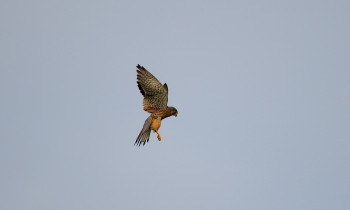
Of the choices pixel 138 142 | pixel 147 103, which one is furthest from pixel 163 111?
pixel 138 142

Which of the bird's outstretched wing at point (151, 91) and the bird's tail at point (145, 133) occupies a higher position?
the bird's outstretched wing at point (151, 91)

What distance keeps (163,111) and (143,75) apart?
1.40 meters

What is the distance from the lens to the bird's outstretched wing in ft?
46.9

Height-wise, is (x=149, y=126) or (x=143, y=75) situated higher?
(x=143, y=75)

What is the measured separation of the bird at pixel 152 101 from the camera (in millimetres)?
14203

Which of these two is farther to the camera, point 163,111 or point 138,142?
point 163,111

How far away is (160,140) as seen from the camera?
45.8 feet

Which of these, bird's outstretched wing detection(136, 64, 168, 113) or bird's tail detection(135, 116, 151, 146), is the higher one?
bird's outstretched wing detection(136, 64, 168, 113)

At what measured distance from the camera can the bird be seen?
14203 millimetres

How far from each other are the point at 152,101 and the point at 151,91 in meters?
0.38

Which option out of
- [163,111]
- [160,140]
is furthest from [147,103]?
[160,140]

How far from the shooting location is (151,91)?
1459 centimetres

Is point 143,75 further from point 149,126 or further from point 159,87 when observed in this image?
point 149,126

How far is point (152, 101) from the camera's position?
14.8 meters
